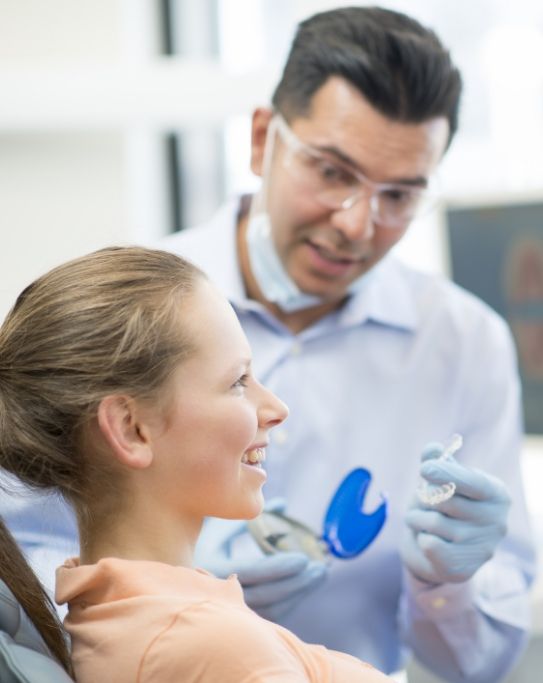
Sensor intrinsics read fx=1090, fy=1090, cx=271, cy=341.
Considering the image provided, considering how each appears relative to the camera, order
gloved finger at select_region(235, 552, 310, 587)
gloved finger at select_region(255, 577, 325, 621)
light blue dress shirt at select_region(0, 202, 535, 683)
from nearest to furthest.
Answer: gloved finger at select_region(235, 552, 310, 587), gloved finger at select_region(255, 577, 325, 621), light blue dress shirt at select_region(0, 202, 535, 683)

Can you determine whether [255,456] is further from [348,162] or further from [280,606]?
[348,162]

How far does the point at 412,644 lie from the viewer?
1.79 meters

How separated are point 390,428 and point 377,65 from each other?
607mm

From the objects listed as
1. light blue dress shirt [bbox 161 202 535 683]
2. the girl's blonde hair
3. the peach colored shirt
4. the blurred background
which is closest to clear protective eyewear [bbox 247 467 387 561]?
light blue dress shirt [bbox 161 202 535 683]

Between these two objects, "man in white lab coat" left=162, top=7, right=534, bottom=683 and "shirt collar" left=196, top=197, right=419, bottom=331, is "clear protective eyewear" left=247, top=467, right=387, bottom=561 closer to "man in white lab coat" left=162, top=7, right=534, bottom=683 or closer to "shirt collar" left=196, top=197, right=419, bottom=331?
"man in white lab coat" left=162, top=7, right=534, bottom=683

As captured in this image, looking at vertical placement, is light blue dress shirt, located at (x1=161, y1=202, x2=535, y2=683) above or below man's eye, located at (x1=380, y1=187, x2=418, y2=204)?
below

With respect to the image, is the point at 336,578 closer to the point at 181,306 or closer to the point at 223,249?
the point at 223,249

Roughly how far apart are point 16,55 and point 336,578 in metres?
1.58

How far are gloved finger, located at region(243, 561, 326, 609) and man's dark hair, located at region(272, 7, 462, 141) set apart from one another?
68cm

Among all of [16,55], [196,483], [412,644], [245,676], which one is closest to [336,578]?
[412,644]

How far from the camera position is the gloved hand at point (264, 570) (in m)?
1.45

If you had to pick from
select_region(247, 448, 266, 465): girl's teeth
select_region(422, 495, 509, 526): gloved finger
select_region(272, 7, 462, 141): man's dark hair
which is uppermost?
select_region(272, 7, 462, 141): man's dark hair

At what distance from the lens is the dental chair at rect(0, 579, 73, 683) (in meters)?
0.99

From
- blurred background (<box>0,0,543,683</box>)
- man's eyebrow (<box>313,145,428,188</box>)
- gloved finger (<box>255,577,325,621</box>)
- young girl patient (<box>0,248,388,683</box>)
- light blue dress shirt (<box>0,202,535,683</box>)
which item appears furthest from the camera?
blurred background (<box>0,0,543,683</box>)
